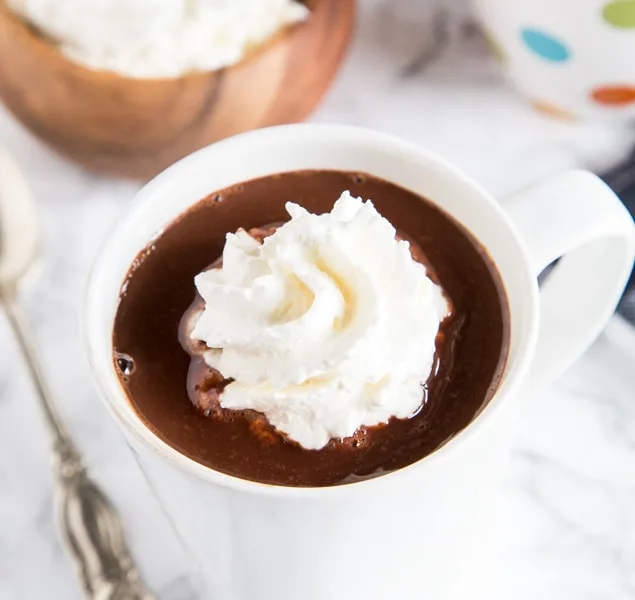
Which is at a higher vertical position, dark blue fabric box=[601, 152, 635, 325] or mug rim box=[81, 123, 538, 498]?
mug rim box=[81, 123, 538, 498]

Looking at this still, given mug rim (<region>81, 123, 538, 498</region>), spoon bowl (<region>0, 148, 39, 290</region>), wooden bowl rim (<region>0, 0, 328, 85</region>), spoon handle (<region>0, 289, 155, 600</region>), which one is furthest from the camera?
spoon bowl (<region>0, 148, 39, 290</region>)

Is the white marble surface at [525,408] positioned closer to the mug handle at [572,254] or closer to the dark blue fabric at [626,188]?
the dark blue fabric at [626,188]

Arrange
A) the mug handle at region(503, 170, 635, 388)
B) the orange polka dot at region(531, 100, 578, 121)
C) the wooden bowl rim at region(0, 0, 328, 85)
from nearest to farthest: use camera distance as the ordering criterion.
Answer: the mug handle at region(503, 170, 635, 388)
the wooden bowl rim at region(0, 0, 328, 85)
the orange polka dot at region(531, 100, 578, 121)

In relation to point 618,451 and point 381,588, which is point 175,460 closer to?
point 381,588

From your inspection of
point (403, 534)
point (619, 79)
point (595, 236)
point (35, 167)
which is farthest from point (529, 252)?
point (35, 167)

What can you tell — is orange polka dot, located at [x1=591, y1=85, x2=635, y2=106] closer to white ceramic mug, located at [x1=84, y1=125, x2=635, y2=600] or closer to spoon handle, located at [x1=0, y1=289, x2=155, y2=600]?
white ceramic mug, located at [x1=84, y1=125, x2=635, y2=600]

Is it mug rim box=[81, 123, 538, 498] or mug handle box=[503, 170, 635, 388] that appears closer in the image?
mug rim box=[81, 123, 538, 498]

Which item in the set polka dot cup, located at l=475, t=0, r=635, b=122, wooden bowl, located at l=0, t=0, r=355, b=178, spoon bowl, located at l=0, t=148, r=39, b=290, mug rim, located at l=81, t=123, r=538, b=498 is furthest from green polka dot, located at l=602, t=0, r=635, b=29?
spoon bowl, located at l=0, t=148, r=39, b=290
